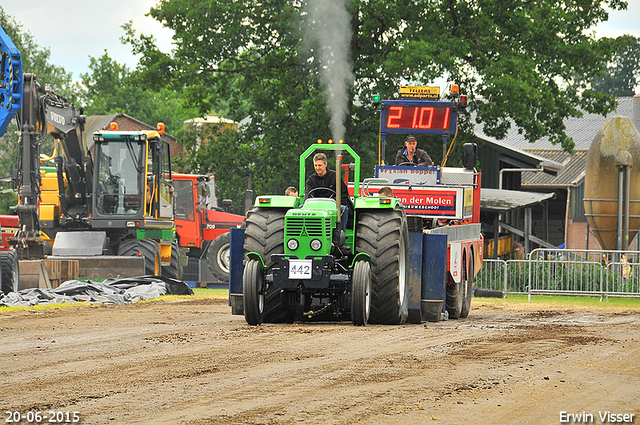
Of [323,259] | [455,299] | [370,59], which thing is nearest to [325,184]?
[323,259]

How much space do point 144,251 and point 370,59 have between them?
452 inches

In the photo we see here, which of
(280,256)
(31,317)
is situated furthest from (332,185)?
(31,317)

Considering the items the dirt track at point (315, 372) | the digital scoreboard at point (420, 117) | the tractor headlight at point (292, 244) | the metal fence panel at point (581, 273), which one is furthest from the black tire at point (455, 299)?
the metal fence panel at point (581, 273)

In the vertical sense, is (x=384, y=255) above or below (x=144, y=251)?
above

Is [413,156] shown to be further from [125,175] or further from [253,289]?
[125,175]

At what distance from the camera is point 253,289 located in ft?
35.4

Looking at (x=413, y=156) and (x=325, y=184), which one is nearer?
(x=325, y=184)

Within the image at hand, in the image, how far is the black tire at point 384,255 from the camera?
436 inches

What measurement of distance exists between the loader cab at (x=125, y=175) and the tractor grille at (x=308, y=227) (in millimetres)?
10410

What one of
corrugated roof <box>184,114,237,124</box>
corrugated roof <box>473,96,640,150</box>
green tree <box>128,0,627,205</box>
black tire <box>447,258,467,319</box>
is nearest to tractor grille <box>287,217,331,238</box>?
black tire <box>447,258,467,319</box>

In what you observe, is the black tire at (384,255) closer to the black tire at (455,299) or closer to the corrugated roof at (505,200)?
the black tire at (455,299)

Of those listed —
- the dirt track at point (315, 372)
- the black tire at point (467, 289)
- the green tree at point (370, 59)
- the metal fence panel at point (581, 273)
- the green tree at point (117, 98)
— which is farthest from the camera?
the green tree at point (117, 98)

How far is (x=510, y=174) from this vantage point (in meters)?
38.1

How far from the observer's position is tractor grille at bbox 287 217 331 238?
10750 millimetres
